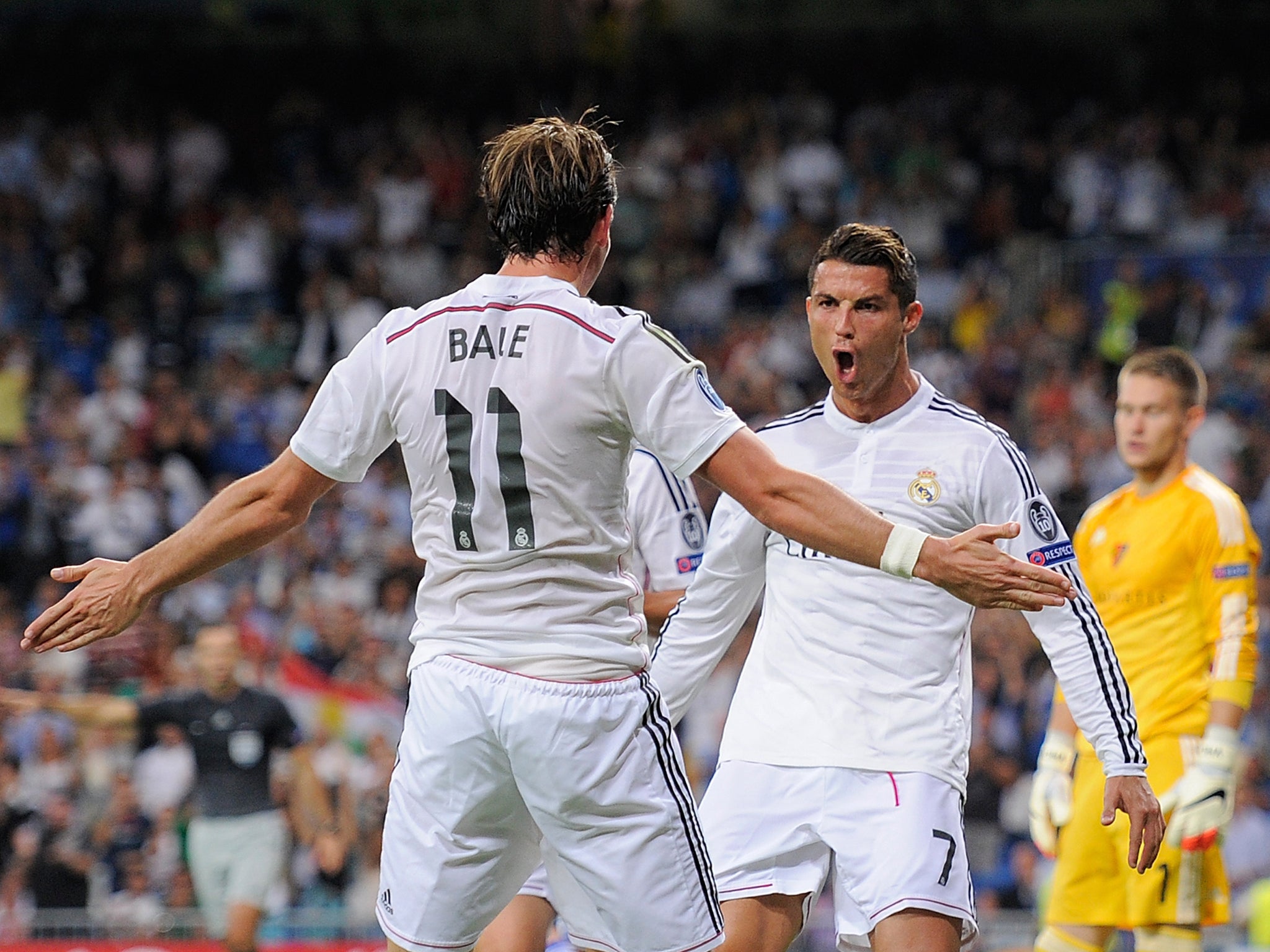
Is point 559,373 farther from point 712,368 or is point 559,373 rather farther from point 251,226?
point 251,226

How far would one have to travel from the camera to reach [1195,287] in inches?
550

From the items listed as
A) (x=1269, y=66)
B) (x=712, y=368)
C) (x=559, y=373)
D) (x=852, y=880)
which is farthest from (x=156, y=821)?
(x=1269, y=66)

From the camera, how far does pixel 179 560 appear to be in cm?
371

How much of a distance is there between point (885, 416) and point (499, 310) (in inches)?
59.1

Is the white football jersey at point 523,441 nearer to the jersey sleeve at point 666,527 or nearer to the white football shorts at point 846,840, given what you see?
the white football shorts at point 846,840

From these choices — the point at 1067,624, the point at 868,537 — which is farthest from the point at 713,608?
the point at 868,537

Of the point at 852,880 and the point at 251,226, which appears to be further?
the point at 251,226

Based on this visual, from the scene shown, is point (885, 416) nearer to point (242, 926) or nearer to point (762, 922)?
point (762, 922)

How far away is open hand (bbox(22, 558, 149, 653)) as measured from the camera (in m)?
3.68

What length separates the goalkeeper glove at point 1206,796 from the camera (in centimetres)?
557

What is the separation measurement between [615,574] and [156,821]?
7.95 m

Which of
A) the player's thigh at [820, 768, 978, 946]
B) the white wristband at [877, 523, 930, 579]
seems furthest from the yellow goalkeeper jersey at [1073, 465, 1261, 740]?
the white wristband at [877, 523, 930, 579]

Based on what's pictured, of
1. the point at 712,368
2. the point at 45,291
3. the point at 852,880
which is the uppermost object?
the point at 45,291

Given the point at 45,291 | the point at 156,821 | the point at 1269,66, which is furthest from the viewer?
the point at 1269,66
